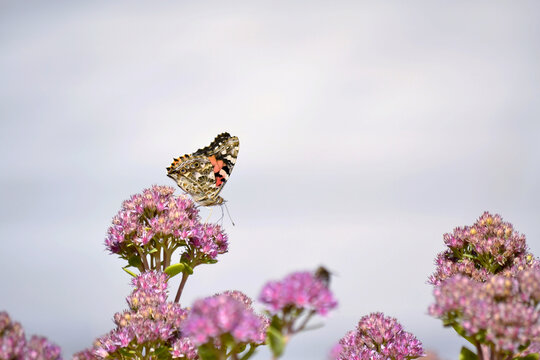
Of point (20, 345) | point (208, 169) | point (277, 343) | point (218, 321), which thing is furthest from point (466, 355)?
point (208, 169)

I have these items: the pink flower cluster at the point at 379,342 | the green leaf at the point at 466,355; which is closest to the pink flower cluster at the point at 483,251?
the pink flower cluster at the point at 379,342

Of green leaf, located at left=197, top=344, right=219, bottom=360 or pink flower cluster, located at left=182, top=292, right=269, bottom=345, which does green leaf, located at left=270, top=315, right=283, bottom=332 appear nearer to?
pink flower cluster, located at left=182, top=292, right=269, bottom=345

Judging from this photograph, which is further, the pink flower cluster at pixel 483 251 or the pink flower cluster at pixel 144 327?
the pink flower cluster at pixel 483 251

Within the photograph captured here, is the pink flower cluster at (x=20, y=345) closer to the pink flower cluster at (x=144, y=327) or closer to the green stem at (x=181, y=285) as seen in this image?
the pink flower cluster at (x=144, y=327)

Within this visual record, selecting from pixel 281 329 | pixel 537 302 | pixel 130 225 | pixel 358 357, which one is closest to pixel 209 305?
pixel 281 329

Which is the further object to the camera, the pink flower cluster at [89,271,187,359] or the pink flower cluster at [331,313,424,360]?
the pink flower cluster at [331,313,424,360]

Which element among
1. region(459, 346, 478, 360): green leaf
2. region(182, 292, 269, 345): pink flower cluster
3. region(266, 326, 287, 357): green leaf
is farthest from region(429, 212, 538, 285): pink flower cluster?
region(182, 292, 269, 345): pink flower cluster
